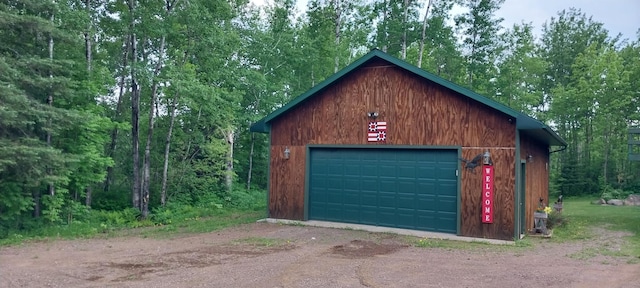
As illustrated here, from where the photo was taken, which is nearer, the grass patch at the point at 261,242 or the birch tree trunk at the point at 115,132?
the grass patch at the point at 261,242

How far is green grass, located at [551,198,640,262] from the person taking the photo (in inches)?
352

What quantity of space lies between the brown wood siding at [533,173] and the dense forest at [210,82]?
364 inches

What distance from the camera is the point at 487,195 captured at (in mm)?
10297

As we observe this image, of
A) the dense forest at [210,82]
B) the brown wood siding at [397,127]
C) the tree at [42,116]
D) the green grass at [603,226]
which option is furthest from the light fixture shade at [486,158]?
the tree at [42,116]

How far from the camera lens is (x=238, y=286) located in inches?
239

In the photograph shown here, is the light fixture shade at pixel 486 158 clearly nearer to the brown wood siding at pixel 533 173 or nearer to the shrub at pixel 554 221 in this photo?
the brown wood siding at pixel 533 173

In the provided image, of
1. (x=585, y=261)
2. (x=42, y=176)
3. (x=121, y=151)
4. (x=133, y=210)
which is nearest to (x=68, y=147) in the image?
(x=42, y=176)

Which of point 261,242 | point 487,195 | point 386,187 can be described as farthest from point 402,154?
point 261,242

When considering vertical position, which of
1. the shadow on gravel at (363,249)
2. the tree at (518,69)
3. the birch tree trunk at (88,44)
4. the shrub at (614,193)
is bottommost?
the shadow on gravel at (363,249)

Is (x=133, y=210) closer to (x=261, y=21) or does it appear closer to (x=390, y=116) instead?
(x=390, y=116)

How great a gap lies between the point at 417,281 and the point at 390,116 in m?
5.75

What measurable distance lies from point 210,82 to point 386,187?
327 inches

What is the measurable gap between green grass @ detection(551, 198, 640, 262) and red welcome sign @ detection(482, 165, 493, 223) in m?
1.68

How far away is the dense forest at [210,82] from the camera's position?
11.2m
